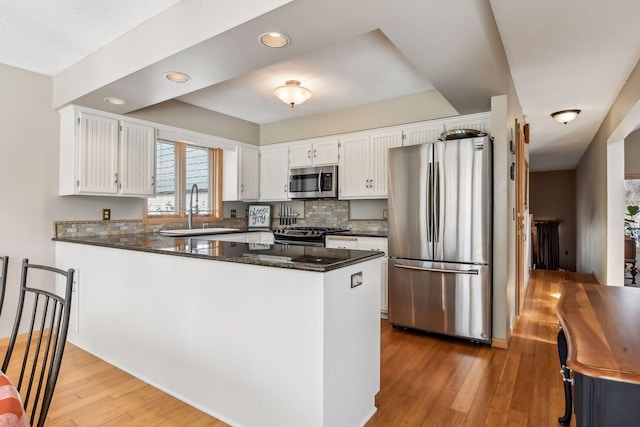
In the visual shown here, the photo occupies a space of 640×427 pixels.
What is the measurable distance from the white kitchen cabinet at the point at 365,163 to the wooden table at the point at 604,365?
270 centimetres

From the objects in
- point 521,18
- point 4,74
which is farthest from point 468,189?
point 4,74

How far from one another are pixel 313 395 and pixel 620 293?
61.6 inches

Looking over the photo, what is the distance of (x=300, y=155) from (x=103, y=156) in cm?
223

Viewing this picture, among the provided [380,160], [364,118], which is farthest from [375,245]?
[364,118]

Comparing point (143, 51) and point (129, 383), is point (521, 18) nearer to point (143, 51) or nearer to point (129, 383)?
point (143, 51)

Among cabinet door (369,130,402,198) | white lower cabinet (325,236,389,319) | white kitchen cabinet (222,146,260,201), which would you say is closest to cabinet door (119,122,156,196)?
white kitchen cabinet (222,146,260,201)

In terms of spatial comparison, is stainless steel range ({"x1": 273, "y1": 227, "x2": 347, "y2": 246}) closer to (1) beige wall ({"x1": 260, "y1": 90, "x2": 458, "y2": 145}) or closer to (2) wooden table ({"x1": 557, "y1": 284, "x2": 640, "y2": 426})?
(1) beige wall ({"x1": 260, "y1": 90, "x2": 458, "y2": 145})

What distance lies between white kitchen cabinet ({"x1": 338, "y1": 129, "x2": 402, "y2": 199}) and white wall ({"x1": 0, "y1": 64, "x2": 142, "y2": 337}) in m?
2.84

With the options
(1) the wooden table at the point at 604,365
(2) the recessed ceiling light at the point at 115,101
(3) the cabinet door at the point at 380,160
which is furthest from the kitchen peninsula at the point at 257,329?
(3) the cabinet door at the point at 380,160

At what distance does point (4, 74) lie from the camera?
2.90 m

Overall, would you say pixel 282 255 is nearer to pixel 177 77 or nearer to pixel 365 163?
pixel 177 77

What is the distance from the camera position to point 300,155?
458 centimetres

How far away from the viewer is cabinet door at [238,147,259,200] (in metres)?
4.66

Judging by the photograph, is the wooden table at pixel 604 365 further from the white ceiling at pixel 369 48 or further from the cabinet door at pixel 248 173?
the cabinet door at pixel 248 173
